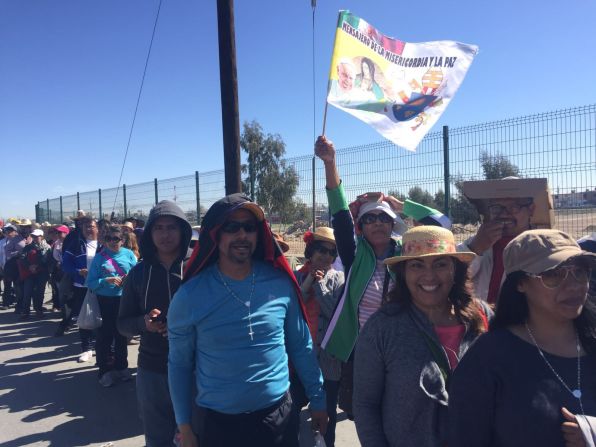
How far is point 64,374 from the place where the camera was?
5680 millimetres

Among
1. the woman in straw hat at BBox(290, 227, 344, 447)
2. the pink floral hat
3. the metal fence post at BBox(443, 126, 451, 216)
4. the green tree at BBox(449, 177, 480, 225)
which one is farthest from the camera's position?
the metal fence post at BBox(443, 126, 451, 216)

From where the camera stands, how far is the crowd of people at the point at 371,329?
1479 millimetres

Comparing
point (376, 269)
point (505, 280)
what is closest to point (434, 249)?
point (505, 280)

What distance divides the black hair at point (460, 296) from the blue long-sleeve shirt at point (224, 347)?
65 centimetres

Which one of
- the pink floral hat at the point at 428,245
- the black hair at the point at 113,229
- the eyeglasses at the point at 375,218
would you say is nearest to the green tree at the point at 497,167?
the eyeglasses at the point at 375,218

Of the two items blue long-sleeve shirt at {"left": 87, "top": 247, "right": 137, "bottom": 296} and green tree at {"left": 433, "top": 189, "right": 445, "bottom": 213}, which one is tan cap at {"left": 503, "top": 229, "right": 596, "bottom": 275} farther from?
blue long-sleeve shirt at {"left": 87, "top": 247, "right": 137, "bottom": 296}

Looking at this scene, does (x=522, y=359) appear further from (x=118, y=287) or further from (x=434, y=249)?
(x=118, y=287)

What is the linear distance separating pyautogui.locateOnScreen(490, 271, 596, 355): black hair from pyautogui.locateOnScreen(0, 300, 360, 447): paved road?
2.56 m

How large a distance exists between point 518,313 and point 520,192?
1.21 m

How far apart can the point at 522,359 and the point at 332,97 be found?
2.13 meters

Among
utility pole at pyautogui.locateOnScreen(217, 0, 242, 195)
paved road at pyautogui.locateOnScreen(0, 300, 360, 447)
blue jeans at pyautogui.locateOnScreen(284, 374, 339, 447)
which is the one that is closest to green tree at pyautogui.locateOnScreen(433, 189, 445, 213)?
utility pole at pyautogui.locateOnScreen(217, 0, 242, 195)

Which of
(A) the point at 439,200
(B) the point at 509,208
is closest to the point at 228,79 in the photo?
(A) the point at 439,200

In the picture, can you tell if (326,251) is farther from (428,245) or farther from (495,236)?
(428,245)

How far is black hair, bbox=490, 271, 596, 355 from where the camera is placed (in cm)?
156
